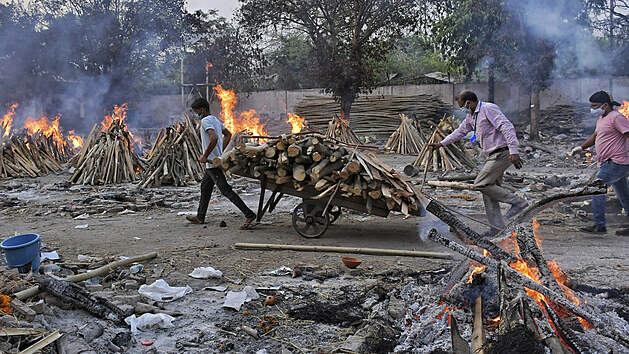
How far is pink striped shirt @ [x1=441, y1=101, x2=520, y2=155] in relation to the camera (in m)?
5.91

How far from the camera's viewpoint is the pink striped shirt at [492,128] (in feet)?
19.4

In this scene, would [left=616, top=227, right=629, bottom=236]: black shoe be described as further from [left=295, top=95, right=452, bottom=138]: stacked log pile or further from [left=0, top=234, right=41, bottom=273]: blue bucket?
[left=295, top=95, right=452, bottom=138]: stacked log pile

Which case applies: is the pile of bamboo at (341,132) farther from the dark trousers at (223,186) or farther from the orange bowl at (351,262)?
the orange bowl at (351,262)

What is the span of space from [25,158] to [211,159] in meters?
10.5

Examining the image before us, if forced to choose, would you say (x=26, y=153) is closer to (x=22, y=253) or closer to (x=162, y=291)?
(x=22, y=253)

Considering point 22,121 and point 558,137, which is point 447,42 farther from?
point 22,121

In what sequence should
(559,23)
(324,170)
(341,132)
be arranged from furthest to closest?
1. (341,132)
2. (559,23)
3. (324,170)

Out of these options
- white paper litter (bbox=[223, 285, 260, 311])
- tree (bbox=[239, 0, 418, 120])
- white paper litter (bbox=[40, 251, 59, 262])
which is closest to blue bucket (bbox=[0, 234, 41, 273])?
white paper litter (bbox=[40, 251, 59, 262])

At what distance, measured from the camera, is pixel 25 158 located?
14570mm

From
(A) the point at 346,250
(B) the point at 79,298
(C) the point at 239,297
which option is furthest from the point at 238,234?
(B) the point at 79,298

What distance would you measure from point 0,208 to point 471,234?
9115 millimetres

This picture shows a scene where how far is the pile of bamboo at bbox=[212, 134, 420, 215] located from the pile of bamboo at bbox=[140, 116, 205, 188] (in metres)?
5.49

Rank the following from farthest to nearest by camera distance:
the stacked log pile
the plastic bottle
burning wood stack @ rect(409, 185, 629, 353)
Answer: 1. the stacked log pile
2. the plastic bottle
3. burning wood stack @ rect(409, 185, 629, 353)

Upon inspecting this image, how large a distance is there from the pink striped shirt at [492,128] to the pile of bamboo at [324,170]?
1.24 meters
